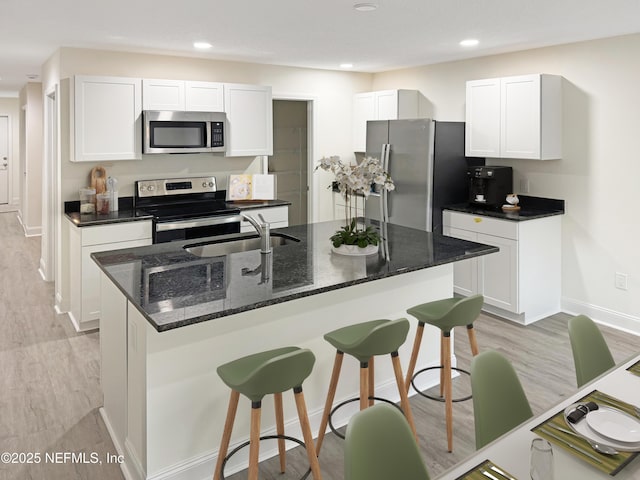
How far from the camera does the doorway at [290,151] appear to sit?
6.81m

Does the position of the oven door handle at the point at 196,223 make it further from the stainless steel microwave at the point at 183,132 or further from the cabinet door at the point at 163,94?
the cabinet door at the point at 163,94

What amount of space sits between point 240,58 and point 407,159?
1981mm

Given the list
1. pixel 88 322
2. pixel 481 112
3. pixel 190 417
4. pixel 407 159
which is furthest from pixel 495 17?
pixel 88 322

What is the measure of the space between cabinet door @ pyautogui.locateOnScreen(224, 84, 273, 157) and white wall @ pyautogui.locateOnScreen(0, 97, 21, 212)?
756cm

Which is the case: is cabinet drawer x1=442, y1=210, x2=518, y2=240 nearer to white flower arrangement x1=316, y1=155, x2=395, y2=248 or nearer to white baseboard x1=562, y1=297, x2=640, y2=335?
white baseboard x1=562, y1=297, x2=640, y2=335

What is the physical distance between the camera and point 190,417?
2383 millimetres

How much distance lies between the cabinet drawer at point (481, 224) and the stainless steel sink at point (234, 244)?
205 centimetres

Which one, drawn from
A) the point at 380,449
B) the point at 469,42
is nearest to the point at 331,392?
the point at 380,449

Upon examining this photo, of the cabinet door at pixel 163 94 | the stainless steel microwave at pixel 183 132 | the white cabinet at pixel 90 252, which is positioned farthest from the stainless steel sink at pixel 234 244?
the cabinet door at pixel 163 94

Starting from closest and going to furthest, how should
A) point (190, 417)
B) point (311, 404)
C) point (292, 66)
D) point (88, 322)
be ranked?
point (190, 417)
point (311, 404)
point (88, 322)
point (292, 66)

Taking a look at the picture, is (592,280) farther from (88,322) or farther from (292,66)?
(88,322)

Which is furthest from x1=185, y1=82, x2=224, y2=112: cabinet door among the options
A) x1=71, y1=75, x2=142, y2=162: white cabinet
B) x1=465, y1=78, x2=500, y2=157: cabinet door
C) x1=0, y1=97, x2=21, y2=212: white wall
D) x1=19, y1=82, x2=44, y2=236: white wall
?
x1=0, y1=97, x2=21, y2=212: white wall

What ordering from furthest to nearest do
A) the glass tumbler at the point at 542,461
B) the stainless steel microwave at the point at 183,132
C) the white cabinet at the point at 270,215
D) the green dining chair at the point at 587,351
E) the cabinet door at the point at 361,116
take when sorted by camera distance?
the cabinet door at the point at 361,116
the white cabinet at the point at 270,215
the stainless steel microwave at the point at 183,132
the green dining chair at the point at 587,351
the glass tumbler at the point at 542,461

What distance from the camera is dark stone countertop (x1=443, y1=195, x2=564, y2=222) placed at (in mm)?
4508
